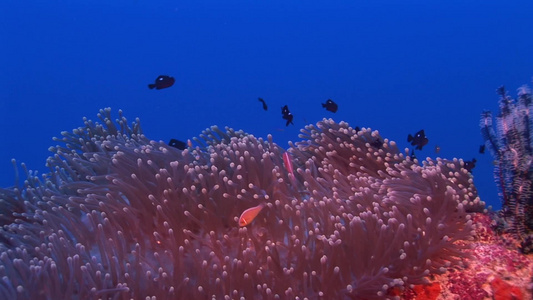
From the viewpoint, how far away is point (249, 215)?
2791mm

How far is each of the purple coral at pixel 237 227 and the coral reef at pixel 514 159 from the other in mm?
284

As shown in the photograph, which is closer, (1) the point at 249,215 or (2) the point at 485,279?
(2) the point at 485,279

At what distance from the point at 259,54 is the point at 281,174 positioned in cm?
6536

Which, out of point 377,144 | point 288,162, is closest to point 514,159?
point 377,144

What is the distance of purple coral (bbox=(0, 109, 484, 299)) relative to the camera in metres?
2.41

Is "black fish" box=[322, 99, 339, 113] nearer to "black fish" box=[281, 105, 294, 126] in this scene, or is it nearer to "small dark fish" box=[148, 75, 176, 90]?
"black fish" box=[281, 105, 294, 126]

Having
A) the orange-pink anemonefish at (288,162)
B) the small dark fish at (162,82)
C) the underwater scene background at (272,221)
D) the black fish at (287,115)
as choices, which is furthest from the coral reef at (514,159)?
the small dark fish at (162,82)

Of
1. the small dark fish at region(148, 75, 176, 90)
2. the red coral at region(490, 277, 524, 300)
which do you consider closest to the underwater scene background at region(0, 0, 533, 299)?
the red coral at region(490, 277, 524, 300)

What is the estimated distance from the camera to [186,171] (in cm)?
329

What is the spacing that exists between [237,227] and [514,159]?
6.94 ft

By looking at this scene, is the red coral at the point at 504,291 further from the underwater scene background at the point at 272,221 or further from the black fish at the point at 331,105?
the black fish at the point at 331,105

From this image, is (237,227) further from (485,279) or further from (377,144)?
(485,279)

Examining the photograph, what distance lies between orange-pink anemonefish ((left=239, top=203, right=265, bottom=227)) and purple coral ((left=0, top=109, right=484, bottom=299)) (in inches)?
2.0

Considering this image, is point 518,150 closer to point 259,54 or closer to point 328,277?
point 328,277
